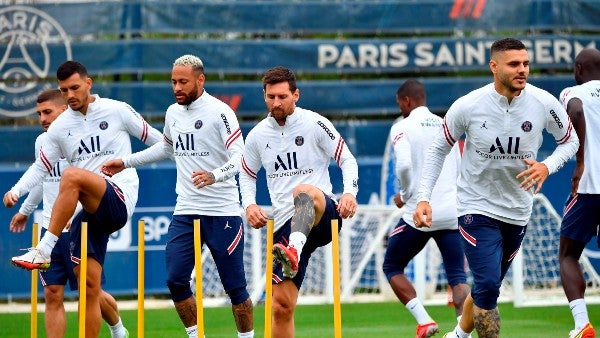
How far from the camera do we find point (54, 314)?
33.9 feet

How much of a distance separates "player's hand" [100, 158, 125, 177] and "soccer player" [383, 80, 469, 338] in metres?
2.66

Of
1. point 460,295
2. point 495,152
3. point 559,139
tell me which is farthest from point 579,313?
point 495,152

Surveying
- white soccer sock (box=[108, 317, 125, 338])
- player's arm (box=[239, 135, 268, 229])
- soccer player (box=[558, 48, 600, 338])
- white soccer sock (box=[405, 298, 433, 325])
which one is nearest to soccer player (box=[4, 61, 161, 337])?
white soccer sock (box=[108, 317, 125, 338])

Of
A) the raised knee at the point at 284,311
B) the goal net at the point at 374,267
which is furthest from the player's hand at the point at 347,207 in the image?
the goal net at the point at 374,267

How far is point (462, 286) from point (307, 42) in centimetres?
861

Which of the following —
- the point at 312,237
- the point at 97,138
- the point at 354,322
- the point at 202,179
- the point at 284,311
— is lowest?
the point at 354,322

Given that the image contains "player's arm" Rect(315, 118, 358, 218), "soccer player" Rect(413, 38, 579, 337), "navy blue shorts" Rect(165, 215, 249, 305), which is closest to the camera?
"soccer player" Rect(413, 38, 579, 337)

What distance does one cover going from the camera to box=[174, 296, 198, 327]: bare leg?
1027 centimetres

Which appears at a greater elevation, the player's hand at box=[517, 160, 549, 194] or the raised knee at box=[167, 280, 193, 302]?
the player's hand at box=[517, 160, 549, 194]

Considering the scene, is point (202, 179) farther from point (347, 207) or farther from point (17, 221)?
point (17, 221)

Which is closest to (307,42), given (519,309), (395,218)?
(395,218)

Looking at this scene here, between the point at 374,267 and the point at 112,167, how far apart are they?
297 inches

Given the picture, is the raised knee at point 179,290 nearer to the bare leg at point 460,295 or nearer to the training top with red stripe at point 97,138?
the training top with red stripe at point 97,138

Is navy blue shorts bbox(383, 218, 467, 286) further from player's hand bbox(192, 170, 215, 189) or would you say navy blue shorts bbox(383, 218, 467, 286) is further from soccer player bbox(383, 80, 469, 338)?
player's hand bbox(192, 170, 215, 189)
